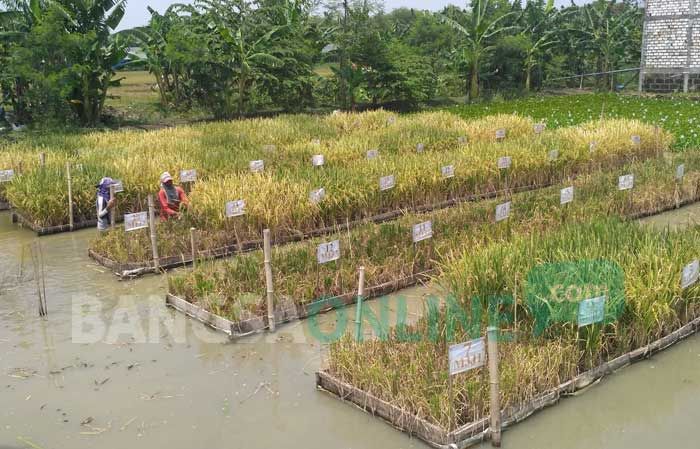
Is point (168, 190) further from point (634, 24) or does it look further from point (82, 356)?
point (634, 24)

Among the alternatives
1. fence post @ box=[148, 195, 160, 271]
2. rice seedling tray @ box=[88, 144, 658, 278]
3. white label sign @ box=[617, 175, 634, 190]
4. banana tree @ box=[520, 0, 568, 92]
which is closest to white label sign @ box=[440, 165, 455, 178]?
rice seedling tray @ box=[88, 144, 658, 278]

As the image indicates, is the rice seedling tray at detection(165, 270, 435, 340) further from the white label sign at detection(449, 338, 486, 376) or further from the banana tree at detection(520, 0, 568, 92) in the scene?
the banana tree at detection(520, 0, 568, 92)

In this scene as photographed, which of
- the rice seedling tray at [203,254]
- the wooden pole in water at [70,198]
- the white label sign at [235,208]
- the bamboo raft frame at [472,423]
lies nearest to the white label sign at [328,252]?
the rice seedling tray at [203,254]

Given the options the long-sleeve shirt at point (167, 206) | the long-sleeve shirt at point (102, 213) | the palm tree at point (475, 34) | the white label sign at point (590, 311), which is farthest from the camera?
the palm tree at point (475, 34)

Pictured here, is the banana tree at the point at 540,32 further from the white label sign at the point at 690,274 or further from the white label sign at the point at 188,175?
the white label sign at the point at 690,274

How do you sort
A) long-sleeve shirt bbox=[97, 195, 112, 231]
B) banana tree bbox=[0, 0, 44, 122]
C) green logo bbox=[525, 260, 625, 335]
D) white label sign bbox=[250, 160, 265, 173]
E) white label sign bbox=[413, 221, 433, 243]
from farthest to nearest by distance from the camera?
banana tree bbox=[0, 0, 44, 122] < white label sign bbox=[250, 160, 265, 173] < long-sleeve shirt bbox=[97, 195, 112, 231] < white label sign bbox=[413, 221, 433, 243] < green logo bbox=[525, 260, 625, 335]

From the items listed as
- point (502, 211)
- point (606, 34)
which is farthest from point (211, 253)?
point (606, 34)

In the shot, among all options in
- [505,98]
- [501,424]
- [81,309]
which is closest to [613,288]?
[501,424]

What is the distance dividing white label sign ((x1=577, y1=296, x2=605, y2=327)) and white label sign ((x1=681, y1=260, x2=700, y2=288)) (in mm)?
931

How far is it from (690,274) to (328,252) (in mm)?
2860

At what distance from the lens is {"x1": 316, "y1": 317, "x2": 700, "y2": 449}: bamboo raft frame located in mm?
4242

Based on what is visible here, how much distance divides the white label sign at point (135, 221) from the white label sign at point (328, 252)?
8.52ft

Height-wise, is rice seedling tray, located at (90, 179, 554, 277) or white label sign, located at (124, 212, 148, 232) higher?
white label sign, located at (124, 212, 148, 232)

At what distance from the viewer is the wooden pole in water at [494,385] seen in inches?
157
